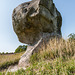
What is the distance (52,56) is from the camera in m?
3.30

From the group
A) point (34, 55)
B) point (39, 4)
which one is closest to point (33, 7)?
point (39, 4)

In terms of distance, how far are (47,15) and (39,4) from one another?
75 cm

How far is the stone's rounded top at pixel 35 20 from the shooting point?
14.7ft

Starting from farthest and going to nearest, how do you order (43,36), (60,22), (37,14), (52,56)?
1. (60,22)
2. (43,36)
3. (37,14)
4. (52,56)

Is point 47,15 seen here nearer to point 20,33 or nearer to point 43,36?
point 43,36

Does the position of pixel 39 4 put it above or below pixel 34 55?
above

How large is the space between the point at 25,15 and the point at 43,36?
156 cm

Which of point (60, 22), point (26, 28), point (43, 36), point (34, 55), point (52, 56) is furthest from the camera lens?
point (60, 22)

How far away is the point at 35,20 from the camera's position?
456 cm

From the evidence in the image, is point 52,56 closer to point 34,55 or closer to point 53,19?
point 34,55

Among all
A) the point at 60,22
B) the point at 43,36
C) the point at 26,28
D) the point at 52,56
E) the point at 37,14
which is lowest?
the point at 52,56

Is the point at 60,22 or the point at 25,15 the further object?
the point at 60,22

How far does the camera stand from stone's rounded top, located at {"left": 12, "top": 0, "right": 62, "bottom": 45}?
4.49m

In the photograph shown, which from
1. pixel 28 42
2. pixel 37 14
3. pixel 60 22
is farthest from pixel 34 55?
pixel 60 22
